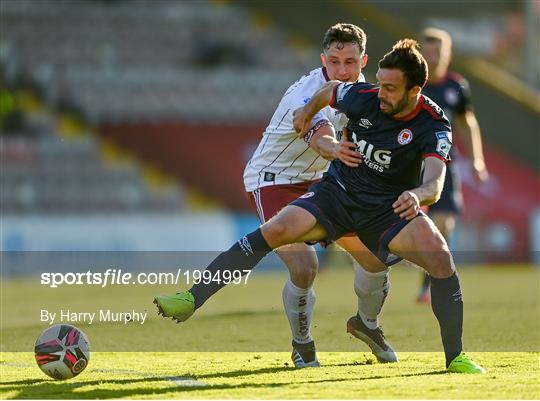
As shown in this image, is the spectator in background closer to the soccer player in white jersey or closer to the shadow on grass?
the soccer player in white jersey

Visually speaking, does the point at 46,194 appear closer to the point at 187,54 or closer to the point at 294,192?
the point at 187,54

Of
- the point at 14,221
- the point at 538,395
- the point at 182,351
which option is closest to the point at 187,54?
the point at 14,221

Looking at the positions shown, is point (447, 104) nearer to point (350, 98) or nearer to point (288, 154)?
point (288, 154)

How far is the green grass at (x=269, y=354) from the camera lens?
550 centimetres

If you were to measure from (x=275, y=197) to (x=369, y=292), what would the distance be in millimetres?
825

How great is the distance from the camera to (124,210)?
67.7 feet

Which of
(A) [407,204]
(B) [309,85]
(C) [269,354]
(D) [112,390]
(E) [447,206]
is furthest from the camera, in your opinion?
(E) [447,206]

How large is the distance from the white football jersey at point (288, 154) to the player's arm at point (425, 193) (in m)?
1.06

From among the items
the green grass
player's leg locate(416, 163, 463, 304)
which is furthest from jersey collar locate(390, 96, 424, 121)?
player's leg locate(416, 163, 463, 304)

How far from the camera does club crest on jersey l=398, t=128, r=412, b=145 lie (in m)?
6.08

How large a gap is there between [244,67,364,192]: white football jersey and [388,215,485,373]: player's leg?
113cm

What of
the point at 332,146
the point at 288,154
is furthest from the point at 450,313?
the point at 288,154

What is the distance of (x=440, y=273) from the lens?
6043mm

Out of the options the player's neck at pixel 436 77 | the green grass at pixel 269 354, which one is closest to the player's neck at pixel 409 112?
the green grass at pixel 269 354
